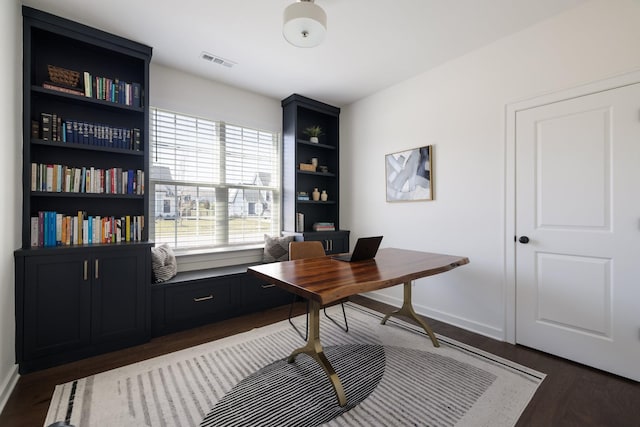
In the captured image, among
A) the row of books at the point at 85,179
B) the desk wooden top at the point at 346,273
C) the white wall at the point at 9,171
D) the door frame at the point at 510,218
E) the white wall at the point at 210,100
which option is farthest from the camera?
the white wall at the point at 210,100

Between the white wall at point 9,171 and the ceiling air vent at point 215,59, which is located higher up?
the ceiling air vent at point 215,59

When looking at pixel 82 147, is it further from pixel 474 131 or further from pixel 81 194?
pixel 474 131

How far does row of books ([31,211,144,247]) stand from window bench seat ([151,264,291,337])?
0.57 meters

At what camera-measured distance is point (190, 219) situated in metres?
3.38

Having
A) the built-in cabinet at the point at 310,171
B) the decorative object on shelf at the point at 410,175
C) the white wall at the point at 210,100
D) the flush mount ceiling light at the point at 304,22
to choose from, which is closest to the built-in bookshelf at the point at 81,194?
the white wall at the point at 210,100

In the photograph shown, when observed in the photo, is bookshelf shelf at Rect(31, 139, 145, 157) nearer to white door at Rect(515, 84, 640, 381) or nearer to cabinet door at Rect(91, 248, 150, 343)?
cabinet door at Rect(91, 248, 150, 343)

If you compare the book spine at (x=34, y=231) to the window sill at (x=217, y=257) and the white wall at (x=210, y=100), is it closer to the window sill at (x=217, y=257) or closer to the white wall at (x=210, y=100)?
the window sill at (x=217, y=257)

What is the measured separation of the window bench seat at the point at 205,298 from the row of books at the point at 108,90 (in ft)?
5.81

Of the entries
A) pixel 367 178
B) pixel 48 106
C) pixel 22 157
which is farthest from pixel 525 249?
pixel 48 106

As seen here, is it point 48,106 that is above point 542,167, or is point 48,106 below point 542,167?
above

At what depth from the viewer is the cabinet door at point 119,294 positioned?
2.35 metres

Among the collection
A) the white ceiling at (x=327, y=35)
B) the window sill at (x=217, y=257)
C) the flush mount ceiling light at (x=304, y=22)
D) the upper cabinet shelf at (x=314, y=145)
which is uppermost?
the white ceiling at (x=327, y=35)

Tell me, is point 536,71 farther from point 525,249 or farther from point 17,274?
point 17,274

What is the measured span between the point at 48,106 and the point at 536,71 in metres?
4.26
